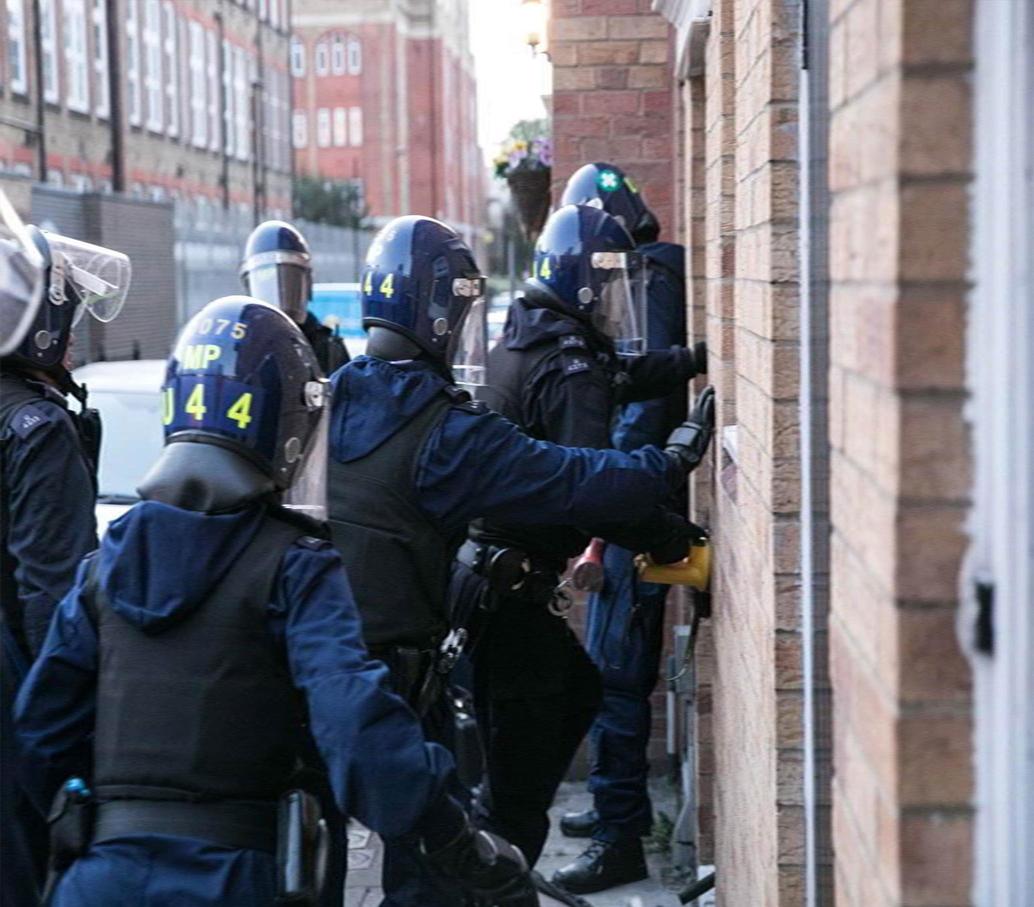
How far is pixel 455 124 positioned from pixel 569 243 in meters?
88.4

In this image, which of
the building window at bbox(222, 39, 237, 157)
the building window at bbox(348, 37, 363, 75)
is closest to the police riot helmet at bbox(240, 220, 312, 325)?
the building window at bbox(222, 39, 237, 157)

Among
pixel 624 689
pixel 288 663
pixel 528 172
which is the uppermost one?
pixel 528 172

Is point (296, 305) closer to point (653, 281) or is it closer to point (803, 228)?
point (653, 281)

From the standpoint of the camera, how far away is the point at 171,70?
137 ft

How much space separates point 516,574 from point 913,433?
10.5 feet

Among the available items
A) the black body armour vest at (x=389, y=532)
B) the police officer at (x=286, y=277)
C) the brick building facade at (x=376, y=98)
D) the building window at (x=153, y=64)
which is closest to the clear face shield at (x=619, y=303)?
the black body armour vest at (x=389, y=532)

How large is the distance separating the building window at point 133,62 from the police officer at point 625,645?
33852 millimetres

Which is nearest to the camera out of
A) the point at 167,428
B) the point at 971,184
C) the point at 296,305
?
the point at 971,184

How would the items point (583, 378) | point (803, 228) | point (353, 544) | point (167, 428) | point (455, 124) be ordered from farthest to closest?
point (455, 124), point (583, 378), point (353, 544), point (167, 428), point (803, 228)

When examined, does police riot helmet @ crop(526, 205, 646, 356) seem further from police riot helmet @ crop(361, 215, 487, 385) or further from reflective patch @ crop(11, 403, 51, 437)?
reflective patch @ crop(11, 403, 51, 437)

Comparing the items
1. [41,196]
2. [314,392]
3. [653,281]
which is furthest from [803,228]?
[41,196]

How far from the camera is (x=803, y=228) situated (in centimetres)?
272

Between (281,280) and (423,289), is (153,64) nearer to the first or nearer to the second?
(281,280)

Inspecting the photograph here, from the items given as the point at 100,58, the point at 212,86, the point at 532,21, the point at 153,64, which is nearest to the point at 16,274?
the point at 532,21
